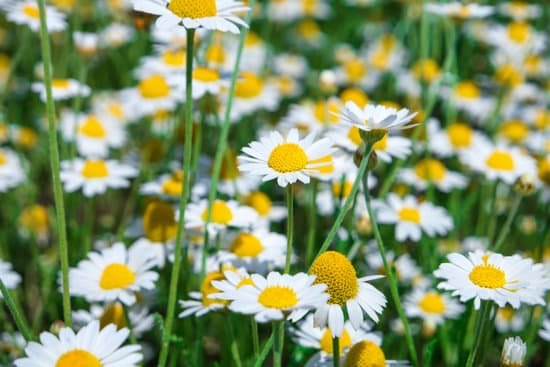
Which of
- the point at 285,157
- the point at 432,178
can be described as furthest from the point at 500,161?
the point at 285,157

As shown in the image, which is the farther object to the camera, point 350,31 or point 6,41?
point 350,31

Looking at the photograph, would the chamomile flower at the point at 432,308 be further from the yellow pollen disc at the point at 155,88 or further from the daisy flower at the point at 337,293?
the yellow pollen disc at the point at 155,88

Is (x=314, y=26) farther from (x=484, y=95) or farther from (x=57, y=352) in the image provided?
(x=57, y=352)

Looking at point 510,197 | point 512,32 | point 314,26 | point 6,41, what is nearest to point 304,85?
point 314,26

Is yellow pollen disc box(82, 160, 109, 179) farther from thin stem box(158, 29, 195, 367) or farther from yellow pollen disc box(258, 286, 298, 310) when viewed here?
yellow pollen disc box(258, 286, 298, 310)

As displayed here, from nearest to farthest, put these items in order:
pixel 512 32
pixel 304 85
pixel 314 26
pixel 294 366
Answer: pixel 294 366 < pixel 512 32 < pixel 304 85 < pixel 314 26

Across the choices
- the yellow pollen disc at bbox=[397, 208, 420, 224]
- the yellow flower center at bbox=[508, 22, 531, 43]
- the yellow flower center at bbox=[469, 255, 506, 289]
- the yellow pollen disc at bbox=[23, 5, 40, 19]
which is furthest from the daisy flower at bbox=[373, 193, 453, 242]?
the yellow flower center at bbox=[508, 22, 531, 43]

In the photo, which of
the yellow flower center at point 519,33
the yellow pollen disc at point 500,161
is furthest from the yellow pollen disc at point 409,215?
the yellow flower center at point 519,33
